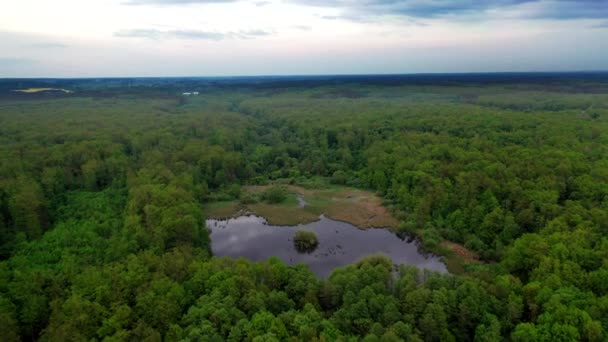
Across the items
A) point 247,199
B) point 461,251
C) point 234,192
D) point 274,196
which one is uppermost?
point 234,192

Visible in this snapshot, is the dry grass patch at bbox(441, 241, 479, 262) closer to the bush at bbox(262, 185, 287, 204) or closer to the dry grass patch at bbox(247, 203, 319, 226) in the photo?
the dry grass patch at bbox(247, 203, 319, 226)

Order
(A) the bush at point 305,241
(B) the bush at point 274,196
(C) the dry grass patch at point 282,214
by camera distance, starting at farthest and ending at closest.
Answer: (B) the bush at point 274,196
(C) the dry grass patch at point 282,214
(A) the bush at point 305,241

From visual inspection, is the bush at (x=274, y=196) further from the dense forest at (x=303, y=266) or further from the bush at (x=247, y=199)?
the dense forest at (x=303, y=266)

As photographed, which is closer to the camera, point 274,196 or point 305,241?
point 305,241

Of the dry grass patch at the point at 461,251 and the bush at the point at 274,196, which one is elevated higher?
the bush at the point at 274,196

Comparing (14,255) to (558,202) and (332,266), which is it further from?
(558,202)

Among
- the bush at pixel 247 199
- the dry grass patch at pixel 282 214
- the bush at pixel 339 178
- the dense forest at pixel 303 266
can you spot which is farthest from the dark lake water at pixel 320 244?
the bush at pixel 339 178

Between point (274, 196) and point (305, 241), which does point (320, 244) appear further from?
point (274, 196)

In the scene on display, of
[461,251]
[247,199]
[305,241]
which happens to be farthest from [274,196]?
[461,251]
